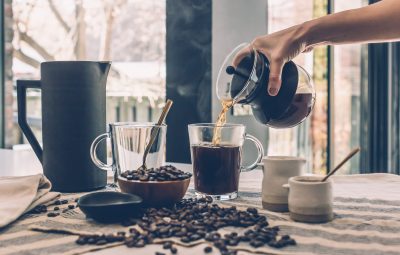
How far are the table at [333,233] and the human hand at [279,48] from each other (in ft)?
1.05

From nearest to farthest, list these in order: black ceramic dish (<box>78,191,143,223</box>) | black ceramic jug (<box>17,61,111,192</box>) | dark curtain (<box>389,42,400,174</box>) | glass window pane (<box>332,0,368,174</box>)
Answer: black ceramic dish (<box>78,191,143,223</box>)
black ceramic jug (<box>17,61,111,192</box>)
dark curtain (<box>389,42,400,174</box>)
glass window pane (<box>332,0,368,174</box>)

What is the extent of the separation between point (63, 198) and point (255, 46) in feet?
2.07

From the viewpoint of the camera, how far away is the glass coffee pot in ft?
4.21

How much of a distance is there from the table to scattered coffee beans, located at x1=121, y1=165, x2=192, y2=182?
0.13 m

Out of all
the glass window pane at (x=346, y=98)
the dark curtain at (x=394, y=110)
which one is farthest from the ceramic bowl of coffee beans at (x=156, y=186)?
the glass window pane at (x=346, y=98)

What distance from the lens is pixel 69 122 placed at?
1362mm

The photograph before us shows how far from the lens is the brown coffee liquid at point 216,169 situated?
1.28m

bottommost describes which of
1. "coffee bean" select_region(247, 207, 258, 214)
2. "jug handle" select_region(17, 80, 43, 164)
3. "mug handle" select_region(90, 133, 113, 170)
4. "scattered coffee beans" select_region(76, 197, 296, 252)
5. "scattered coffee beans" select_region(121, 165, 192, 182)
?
"scattered coffee beans" select_region(76, 197, 296, 252)

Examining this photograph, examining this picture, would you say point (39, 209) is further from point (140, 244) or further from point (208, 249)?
point (208, 249)

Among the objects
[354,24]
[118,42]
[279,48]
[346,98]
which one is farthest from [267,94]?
[118,42]

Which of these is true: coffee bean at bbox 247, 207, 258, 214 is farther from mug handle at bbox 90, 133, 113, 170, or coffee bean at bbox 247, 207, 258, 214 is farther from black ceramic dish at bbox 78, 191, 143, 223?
mug handle at bbox 90, 133, 113, 170

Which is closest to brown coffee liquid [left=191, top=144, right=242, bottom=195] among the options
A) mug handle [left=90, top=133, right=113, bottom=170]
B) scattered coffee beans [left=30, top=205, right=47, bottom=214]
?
mug handle [left=90, top=133, right=113, bottom=170]

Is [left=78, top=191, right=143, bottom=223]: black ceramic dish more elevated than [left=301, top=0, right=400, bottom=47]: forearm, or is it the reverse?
[left=301, top=0, right=400, bottom=47]: forearm

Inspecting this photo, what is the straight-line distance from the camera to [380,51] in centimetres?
308
